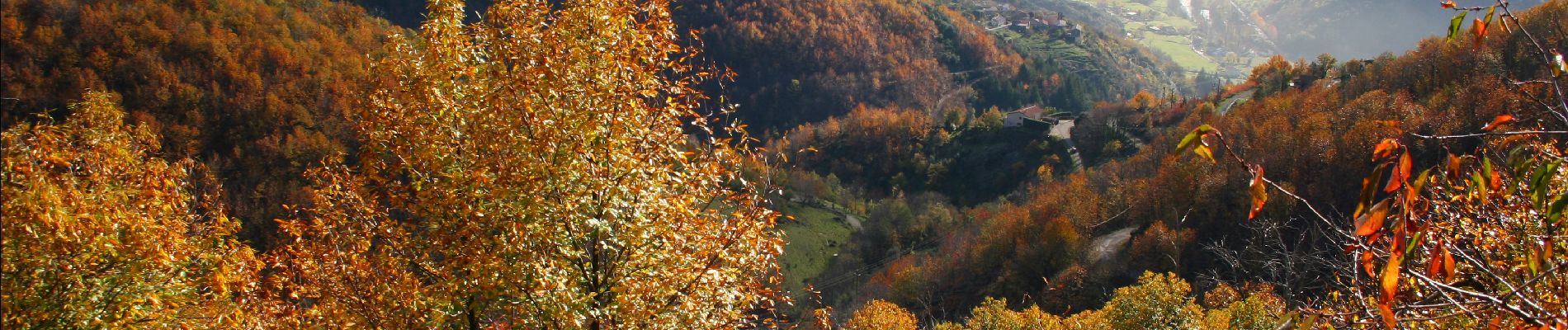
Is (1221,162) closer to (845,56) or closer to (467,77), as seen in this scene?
(467,77)

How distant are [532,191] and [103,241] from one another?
10.2 feet

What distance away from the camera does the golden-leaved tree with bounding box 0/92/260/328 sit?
512 centimetres

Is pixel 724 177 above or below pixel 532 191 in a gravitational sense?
below

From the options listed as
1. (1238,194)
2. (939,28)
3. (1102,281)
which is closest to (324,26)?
(1102,281)

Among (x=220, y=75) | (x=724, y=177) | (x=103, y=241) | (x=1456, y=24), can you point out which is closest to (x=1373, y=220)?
(x=1456, y=24)

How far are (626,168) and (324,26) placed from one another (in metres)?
76.3

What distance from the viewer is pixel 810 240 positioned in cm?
7188

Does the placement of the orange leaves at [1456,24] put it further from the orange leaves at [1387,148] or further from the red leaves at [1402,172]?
the red leaves at [1402,172]

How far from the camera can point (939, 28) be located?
5723 inches

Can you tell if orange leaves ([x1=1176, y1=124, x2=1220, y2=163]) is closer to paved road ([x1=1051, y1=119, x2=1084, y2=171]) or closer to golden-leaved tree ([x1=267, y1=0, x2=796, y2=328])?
golden-leaved tree ([x1=267, y1=0, x2=796, y2=328])

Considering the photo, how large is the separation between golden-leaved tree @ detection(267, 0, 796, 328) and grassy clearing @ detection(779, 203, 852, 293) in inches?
1984

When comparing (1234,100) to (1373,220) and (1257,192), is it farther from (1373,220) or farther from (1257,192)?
(1373,220)

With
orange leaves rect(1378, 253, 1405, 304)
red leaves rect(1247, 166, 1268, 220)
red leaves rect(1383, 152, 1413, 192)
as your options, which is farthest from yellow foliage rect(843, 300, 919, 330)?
red leaves rect(1383, 152, 1413, 192)

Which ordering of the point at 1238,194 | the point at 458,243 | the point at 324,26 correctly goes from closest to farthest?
the point at 458,243 < the point at 1238,194 < the point at 324,26
